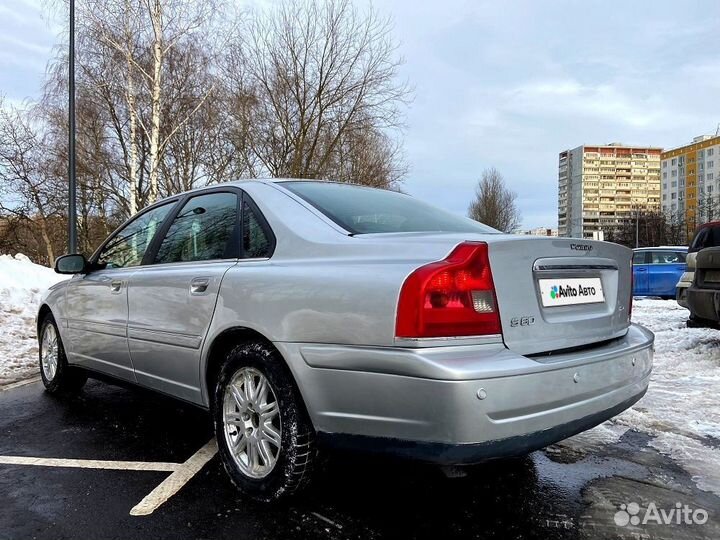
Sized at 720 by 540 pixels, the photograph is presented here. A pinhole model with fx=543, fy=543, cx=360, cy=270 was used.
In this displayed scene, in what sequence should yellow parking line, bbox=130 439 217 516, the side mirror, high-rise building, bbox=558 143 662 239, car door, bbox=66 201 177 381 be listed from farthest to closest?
high-rise building, bbox=558 143 662 239
the side mirror
car door, bbox=66 201 177 381
yellow parking line, bbox=130 439 217 516

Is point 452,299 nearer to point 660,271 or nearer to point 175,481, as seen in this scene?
point 175,481

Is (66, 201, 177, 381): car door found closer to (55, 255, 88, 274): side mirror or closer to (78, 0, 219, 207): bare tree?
(55, 255, 88, 274): side mirror

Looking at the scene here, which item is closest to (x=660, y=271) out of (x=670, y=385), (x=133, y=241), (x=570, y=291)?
(x=670, y=385)

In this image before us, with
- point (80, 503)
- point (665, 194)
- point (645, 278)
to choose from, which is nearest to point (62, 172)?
point (645, 278)

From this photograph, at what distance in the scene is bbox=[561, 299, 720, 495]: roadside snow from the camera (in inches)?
122

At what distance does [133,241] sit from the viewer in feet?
12.7

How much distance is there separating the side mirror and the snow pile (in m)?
1.87

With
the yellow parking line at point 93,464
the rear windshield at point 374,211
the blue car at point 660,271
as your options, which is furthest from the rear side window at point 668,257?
the yellow parking line at point 93,464

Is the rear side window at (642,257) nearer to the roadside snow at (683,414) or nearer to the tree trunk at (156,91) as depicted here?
the roadside snow at (683,414)

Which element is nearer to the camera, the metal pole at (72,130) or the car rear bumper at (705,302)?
the car rear bumper at (705,302)

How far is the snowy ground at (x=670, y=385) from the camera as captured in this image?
3.24m

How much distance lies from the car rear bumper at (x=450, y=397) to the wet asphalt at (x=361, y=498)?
0.63 feet

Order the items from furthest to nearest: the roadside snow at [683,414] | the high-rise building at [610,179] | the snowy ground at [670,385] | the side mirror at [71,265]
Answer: the high-rise building at [610,179] < the side mirror at [71,265] < the snowy ground at [670,385] < the roadside snow at [683,414]

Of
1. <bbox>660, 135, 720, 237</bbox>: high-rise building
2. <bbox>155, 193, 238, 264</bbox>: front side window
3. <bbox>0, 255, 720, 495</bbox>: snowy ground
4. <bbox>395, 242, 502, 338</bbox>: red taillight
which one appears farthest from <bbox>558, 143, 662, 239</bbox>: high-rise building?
<bbox>395, 242, 502, 338</bbox>: red taillight
